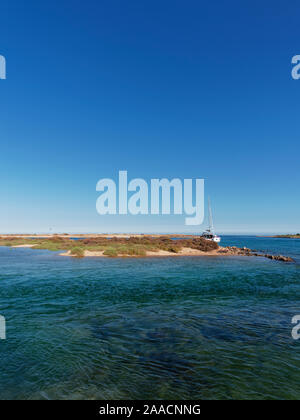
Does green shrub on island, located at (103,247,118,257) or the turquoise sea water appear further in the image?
green shrub on island, located at (103,247,118,257)

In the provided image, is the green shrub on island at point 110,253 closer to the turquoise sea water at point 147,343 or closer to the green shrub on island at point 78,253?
the green shrub on island at point 78,253

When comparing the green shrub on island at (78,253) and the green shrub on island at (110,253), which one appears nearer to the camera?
the green shrub on island at (78,253)

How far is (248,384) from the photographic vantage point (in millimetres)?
7047

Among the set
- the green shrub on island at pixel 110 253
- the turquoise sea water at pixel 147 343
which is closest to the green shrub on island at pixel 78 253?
the green shrub on island at pixel 110 253

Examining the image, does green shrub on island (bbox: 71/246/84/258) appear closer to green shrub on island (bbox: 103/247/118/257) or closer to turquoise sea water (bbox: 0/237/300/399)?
green shrub on island (bbox: 103/247/118/257)

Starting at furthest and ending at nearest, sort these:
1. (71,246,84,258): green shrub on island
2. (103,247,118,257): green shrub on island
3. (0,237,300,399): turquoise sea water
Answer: (103,247,118,257): green shrub on island
(71,246,84,258): green shrub on island
(0,237,300,399): turquoise sea water

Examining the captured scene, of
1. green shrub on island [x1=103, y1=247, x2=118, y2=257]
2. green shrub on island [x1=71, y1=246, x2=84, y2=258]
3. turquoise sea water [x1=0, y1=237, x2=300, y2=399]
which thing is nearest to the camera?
turquoise sea water [x1=0, y1=237, x2=300, y2=399]

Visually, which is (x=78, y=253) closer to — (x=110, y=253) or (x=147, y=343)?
(x=110, y=253)

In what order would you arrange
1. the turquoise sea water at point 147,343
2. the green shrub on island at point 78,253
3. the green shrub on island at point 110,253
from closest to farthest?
1. the turquoise sea water at point 147,343
2. the green shrub on island at point 78,253
3. the green shrub on island at point 110,253

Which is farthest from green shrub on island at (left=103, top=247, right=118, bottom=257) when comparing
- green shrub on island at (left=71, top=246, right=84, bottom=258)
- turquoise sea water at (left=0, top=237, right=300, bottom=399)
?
turquoise sea water at (left=0, top=237, right=300, bottom=399)

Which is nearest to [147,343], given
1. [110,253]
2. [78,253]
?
[110,253]

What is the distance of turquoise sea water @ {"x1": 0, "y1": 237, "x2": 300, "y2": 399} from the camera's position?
681 cm

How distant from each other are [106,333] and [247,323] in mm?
7450

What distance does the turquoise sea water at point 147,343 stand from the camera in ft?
22.3
